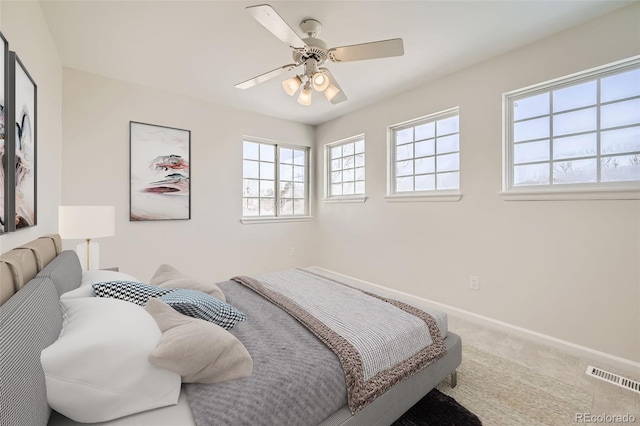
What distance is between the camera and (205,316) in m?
1.33

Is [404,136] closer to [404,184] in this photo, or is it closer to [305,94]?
[404,184]

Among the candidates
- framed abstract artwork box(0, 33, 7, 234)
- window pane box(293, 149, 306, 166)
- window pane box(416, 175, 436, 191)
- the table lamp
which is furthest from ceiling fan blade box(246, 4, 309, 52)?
window pane box(293, 149, 306, 166)

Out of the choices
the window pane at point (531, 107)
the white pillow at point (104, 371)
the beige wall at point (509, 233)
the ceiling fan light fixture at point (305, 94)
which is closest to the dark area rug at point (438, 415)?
the white pillow at point (104, 371)

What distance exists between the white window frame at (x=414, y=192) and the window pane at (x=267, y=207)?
178cm

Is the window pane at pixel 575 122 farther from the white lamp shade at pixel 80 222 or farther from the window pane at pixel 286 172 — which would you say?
the white lamp shade at pixel 80 222

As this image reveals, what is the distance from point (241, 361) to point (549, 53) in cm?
310

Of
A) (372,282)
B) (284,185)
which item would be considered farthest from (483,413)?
(284,185)

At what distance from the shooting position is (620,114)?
205 centimetres

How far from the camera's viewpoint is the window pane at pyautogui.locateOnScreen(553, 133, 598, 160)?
7.14 feet

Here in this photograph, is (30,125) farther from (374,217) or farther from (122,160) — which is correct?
(374,217)

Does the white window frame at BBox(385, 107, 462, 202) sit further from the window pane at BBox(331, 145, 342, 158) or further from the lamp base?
the lamp base

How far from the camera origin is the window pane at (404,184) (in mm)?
3484

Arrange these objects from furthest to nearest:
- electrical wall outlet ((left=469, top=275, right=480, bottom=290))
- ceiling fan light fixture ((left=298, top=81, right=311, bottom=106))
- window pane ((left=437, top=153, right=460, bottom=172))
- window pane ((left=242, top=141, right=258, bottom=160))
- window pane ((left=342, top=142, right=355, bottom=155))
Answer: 1. window pane ((left=342, top=142, right=355, bottom=155))
2. window pane ((left=242, top=141, right=258, bottom=160))
3. window pane ((left=437, top=153, right=460, bottom=172))
4. electrical wall outlet ((left=469, top=275, right=480, bottom=290))
5. ceiling fan light fixture ((left=298, top=81, right=311, bottom=106))

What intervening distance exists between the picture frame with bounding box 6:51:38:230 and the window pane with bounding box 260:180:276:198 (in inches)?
104
